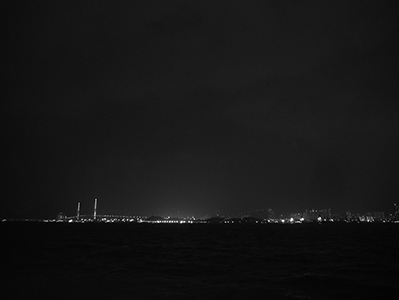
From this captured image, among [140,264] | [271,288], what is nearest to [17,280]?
[140,264]

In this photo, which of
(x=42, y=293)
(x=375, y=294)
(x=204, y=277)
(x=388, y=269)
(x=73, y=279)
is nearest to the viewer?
(x=42, y=293)

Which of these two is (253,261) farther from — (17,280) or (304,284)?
(17,280)

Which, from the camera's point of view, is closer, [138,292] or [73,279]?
[138,292]

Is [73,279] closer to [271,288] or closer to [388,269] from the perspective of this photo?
[271,288]

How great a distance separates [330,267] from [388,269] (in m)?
5.40

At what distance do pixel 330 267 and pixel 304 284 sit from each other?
10.1 m

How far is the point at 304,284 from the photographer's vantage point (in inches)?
882

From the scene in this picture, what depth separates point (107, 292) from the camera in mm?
18047

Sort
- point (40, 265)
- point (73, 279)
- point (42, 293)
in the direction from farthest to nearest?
point (40, 265), point (73, 279), point (42, 293)

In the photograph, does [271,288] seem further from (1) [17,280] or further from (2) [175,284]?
(1) [17,280]

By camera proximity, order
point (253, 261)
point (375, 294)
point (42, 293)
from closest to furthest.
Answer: point (42, 293) < point (375, 294) < point (253, 261)

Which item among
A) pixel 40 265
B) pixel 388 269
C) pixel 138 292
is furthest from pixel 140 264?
pixel 388 269

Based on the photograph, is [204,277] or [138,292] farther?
[204,277]

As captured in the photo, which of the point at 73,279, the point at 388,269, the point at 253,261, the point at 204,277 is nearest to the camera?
the point at 73,279
